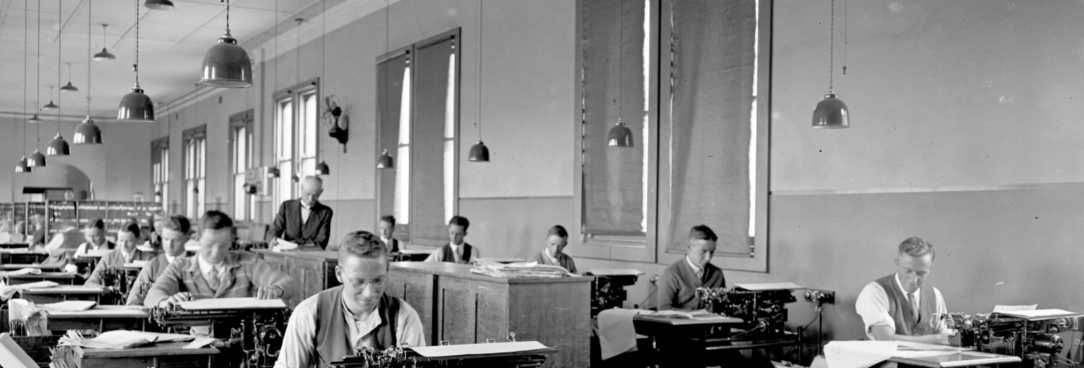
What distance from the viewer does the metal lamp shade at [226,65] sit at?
5910 millimetres

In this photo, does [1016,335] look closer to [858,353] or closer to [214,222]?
[858,353]

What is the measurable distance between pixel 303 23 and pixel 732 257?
33.2 ft

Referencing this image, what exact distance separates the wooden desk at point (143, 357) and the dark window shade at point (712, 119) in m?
5.21

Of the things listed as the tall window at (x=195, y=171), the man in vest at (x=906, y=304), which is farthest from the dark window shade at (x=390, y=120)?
the tall window at (x=195, y=171)

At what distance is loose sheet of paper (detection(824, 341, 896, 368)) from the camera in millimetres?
4285

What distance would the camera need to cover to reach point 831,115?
6434 millimetres

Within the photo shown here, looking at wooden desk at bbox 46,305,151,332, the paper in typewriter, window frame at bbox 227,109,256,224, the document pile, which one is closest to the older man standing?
wooden desk at bbox 46,305,151,332

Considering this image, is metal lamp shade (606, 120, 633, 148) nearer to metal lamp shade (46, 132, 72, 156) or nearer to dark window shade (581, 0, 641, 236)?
dark window shade (581, 0, 641, 236)

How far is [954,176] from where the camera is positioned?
21.4 ft

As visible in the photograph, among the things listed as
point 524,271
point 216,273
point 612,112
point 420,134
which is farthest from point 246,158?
point 524,271

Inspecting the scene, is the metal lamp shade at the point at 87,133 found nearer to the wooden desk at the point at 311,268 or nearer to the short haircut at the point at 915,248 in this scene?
the wooden desk at the point at 311,268

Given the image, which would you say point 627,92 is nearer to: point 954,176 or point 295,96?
point 954,176

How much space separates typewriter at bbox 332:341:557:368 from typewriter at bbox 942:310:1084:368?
8.62 feet

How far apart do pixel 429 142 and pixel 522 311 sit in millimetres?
8207
